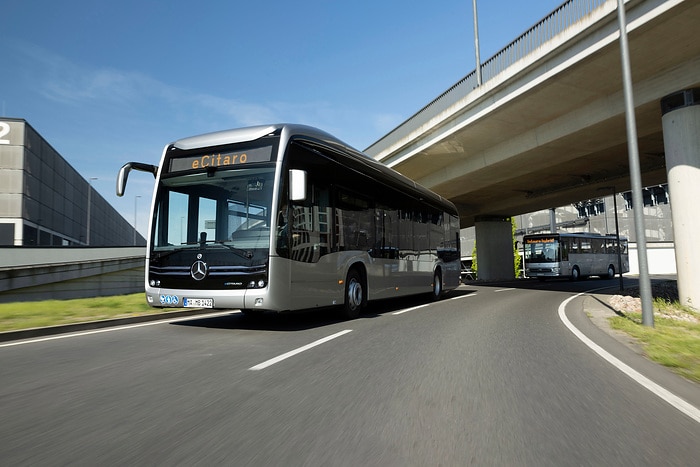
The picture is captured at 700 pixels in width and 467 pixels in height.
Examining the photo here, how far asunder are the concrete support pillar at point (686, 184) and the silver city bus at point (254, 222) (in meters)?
8.07

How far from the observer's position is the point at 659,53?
1202cm

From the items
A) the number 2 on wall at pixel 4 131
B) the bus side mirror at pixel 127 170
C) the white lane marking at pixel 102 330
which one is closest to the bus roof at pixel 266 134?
the bus side mirror at pixel 127 170

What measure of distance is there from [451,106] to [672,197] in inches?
342

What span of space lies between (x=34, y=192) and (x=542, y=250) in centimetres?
3901

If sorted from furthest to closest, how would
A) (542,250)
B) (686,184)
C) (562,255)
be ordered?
(542,250) → (562,255) → (686,184)

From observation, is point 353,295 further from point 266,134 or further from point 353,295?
point 266,134

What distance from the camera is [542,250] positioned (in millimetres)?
34094

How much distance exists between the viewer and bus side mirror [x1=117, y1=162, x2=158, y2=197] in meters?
8.59

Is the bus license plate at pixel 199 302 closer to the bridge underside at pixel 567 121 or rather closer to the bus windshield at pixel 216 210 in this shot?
the bus windshield at pixel 216 210

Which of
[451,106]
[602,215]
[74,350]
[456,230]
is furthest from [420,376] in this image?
[602,215]

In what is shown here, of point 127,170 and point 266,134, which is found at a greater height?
point 266,134

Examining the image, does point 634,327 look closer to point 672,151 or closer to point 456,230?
point 672,151

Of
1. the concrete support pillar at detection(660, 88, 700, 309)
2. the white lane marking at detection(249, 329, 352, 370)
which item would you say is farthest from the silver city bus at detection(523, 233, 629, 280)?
the white lane marking at detection(249, 329, 352, 370)

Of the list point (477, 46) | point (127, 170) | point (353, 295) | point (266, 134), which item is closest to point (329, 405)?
point (266, 134)
